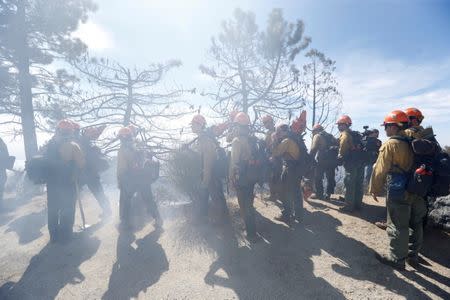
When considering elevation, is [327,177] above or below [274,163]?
below

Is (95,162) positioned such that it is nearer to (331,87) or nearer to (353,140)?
(353,140)

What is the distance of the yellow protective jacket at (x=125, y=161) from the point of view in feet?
15.4

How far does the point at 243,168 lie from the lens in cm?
395

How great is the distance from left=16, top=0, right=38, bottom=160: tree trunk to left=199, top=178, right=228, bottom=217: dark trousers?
27.4 feet

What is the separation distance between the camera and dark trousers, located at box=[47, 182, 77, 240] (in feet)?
14.4

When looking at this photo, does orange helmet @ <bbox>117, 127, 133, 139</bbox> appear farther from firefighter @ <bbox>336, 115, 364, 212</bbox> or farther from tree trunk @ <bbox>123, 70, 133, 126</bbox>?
tree trunk @ <bbox>123, 70, 133, 126</bbox>

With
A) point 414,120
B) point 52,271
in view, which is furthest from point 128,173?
point 414,120

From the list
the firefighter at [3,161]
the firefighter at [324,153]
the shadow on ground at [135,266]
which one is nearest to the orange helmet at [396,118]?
the firefighter at [324,153]

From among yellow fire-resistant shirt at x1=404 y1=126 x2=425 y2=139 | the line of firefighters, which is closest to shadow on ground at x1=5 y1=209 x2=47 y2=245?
the line of firefighters

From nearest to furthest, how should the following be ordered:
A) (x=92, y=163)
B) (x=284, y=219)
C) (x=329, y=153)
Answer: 1. (x=284, y=219)
2. (x=92, y=163)
3. (x=329, y=153)

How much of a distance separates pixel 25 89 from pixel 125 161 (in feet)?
26.3

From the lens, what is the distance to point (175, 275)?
3420mm

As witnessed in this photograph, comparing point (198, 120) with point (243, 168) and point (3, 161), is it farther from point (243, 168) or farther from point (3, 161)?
point (3, 161)

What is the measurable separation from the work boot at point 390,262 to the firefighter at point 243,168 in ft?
5.76
